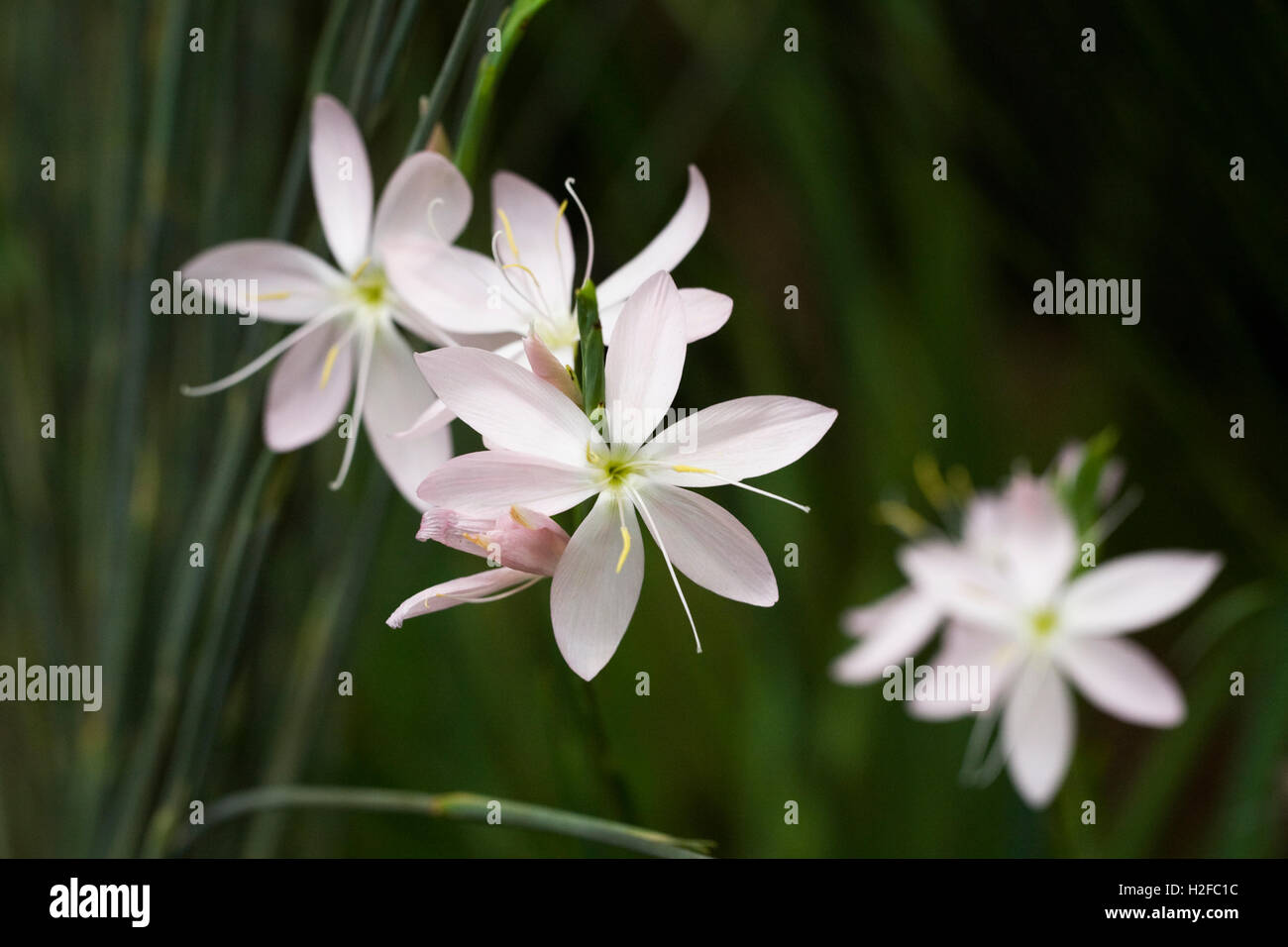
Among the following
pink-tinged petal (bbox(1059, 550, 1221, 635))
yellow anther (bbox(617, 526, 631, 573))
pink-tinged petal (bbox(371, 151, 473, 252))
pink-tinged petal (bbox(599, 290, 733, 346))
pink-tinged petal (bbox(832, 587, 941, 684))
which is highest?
pink-tinged petal (bbox(371, 151, 473, 252))

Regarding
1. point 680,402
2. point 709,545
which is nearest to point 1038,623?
point 680,402

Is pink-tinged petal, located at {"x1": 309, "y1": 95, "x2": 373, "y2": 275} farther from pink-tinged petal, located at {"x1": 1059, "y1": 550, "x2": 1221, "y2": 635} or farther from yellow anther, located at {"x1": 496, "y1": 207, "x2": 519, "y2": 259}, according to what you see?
pink-tinged petal, located at {"x1": 1059, "y1": 550, "x2": 1221, "y2": 635}

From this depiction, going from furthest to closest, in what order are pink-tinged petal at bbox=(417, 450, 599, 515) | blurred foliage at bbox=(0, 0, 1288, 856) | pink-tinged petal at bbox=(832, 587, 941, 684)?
pink-tinged petal at bbox=(832, 587, 941, 684) < blurred foliage at bbox=(0, 0, 1288, 856) < pink-tinged petal at bbox=(417, 450, 599, 515)

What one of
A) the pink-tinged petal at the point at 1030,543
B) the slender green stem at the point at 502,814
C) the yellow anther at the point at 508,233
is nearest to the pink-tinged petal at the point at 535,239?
the yellow anther at the point at 508,233

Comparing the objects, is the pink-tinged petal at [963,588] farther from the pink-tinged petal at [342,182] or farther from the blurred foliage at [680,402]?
the pink-tinged petal at [342,182]

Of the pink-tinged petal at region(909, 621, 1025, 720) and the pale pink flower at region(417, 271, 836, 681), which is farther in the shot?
the pink-tinged petal at region(909, 621, 1025, 720)

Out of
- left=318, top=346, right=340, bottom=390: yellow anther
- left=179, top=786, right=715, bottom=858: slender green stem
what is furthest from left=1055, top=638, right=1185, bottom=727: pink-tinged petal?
left=318, top=346, right=340, bottom=390: yellow anther

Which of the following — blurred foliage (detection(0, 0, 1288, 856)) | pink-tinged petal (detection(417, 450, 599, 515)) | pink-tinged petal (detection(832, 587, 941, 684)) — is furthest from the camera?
pink-tinged petal (detection(832, 587, 941, 684))
